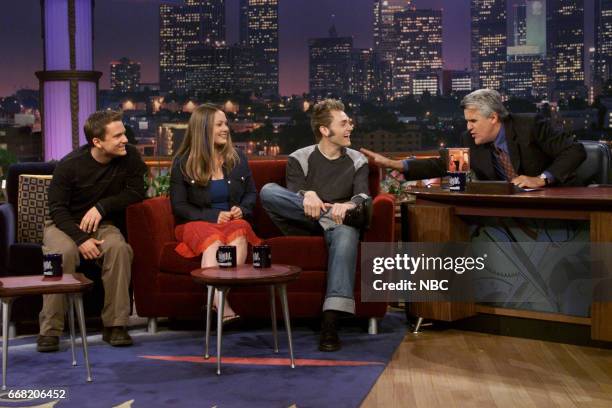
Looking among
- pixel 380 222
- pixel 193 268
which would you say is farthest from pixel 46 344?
pixel 380 222

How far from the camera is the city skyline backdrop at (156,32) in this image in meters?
10.7

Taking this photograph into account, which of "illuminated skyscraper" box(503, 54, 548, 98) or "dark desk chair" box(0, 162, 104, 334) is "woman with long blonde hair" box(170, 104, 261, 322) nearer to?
"dark desk chair" box(0, 162, 104, 334)

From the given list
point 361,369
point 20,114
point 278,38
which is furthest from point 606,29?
point 361,369

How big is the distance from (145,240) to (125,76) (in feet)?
24.7

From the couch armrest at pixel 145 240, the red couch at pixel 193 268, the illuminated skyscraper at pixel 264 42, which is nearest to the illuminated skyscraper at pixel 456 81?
the illuminated skyscraper at pixel 264 42

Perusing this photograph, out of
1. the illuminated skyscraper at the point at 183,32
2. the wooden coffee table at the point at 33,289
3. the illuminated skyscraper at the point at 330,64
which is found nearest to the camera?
the wooden coffee table at the point at 33,289

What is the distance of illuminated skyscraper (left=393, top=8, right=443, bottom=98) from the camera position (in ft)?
37.6

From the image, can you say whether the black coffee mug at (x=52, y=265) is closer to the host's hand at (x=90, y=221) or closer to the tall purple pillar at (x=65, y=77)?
the host's hand at (x=90, y=221)

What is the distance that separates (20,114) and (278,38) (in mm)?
3987

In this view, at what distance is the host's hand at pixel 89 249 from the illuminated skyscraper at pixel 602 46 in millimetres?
9423

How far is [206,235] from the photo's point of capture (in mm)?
4105

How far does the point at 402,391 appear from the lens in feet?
10.6

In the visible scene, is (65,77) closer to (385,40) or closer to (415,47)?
(385,40)

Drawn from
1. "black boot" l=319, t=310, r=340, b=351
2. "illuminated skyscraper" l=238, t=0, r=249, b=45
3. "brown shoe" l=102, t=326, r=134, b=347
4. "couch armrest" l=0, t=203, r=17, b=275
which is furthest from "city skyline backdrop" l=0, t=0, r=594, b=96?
"black boot" l=319, t=310, r=340, b=351
